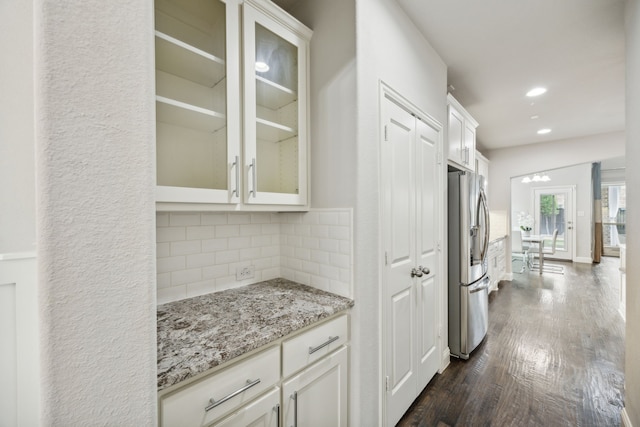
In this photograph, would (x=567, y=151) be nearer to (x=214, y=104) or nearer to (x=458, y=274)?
(x=458, y=274)

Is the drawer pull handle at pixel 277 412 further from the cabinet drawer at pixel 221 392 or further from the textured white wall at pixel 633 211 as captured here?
the textured white wall at pixel 633 211

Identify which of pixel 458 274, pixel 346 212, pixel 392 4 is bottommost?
pixel 458 274

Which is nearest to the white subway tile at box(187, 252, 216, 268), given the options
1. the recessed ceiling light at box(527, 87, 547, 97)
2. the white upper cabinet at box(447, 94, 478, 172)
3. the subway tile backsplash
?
the subway tile backsplash

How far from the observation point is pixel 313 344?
120 centimetres

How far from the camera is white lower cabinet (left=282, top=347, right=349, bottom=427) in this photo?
1.11 meters

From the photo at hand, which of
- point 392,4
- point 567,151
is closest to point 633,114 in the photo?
point 392,4

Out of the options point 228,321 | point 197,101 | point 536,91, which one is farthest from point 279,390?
point 536,91

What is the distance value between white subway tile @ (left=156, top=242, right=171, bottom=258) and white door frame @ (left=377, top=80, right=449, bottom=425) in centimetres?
113

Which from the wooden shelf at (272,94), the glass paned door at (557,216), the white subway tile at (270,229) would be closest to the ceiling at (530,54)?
the wooden shelf at (272,94)

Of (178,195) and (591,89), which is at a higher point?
(591,89)

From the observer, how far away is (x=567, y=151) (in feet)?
15.0

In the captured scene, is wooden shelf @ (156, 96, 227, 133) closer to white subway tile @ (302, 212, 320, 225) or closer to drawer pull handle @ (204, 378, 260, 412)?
white subway tile @ (302, 212, 320, 225)

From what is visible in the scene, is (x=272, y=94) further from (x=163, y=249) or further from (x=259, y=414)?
(x=259, y=414)

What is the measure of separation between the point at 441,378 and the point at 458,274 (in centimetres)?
89
